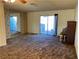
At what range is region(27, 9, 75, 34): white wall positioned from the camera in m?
8.49

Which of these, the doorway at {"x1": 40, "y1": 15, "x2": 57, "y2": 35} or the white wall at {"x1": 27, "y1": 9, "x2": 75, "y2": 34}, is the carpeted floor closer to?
the white wall at {"x1": 27, "y1": 9, "x2": 75, "y2": 34}

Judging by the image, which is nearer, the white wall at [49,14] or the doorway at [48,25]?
the white wall at [49,14]

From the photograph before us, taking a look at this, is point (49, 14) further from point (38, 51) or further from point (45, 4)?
point (38, 51)

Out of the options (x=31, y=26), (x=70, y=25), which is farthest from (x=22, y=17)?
(x=70, y=25)

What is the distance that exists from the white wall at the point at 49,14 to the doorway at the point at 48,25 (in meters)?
0.34

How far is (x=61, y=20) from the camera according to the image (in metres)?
8.95

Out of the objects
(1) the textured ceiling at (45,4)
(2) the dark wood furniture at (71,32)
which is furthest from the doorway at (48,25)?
(2) the dark wood furniture at (71,32)

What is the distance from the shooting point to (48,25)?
9969 millimetres

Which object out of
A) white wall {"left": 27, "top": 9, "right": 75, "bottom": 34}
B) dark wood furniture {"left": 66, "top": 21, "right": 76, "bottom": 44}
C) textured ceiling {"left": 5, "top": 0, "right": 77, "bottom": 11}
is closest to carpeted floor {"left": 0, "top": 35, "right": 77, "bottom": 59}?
dark wood furniture {"left": 66, "top": 21, "right": 76, "bottom": 44}

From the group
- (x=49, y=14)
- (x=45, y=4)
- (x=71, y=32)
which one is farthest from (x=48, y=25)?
(x=45, y=4)

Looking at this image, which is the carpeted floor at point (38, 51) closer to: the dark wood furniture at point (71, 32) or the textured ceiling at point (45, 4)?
the dark wood furniture at point (71, 32)

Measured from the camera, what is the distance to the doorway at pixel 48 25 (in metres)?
9.40

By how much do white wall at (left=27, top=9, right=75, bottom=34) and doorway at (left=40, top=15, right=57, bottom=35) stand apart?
0.34 meters

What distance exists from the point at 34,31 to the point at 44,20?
1525 mm
